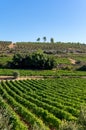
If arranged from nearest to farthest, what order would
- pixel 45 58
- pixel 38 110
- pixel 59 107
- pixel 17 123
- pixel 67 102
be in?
1. pixel 17 123
2. pixel 38 110
3. pixel 59 107
4. pixel 67 102
5. pixel 45 58

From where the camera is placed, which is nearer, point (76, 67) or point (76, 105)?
point (76, 105)

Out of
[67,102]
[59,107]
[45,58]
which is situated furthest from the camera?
[45,58]

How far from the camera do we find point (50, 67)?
255 ft

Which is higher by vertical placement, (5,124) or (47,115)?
(5,124)

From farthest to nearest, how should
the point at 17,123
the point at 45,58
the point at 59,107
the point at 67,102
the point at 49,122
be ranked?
the point at 45,58 < the point at 67,102 < the point at 59,107 < the point at 49,122 < the point at 17,123

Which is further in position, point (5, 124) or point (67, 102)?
point (67, 102)

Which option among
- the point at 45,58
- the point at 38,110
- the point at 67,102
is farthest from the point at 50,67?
the point at 38,110

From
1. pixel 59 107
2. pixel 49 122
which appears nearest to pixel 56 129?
pixel 49 122

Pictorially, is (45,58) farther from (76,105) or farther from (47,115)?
(47,115)

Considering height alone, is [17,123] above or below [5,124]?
below

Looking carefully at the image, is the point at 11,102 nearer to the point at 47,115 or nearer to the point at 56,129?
the point at 47,115

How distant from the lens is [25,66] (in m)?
78.4

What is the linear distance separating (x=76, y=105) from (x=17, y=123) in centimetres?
968

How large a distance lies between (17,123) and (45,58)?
181ft
